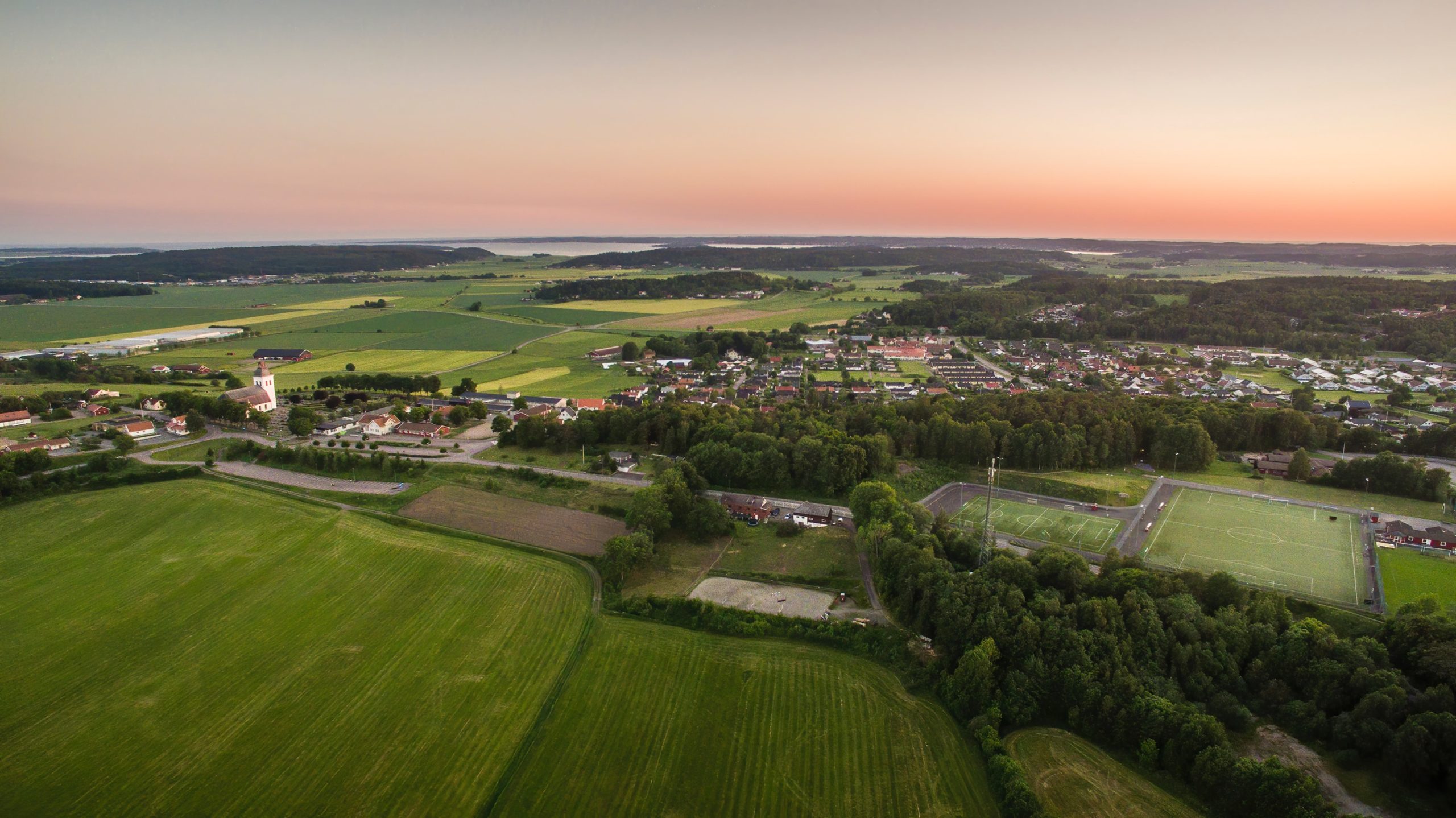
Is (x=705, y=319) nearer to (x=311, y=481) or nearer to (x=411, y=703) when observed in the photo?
(x=311, y=481)

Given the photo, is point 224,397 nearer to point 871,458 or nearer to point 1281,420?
point 871,458

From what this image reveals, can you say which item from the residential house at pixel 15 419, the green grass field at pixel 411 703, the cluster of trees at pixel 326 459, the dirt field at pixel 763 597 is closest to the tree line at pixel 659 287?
the residential house at pixel 15 419

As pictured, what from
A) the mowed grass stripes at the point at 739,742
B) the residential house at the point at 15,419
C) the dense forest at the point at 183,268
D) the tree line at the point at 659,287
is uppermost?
the dense forest at the point at 183,268

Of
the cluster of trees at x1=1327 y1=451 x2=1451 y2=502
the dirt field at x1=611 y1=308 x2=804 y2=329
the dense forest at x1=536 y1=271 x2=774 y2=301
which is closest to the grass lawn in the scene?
the cluster of trees at x1=1327 y1=451 x2=1451 y2=502

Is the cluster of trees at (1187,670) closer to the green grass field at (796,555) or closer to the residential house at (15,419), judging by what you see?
the green grass field at (796,555)

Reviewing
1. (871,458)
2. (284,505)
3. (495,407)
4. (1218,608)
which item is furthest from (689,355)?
(1218,608)

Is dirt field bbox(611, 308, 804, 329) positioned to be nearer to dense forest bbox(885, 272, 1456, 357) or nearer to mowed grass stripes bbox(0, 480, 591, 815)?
dense forest bbox(885, 272, 1456, 357)
